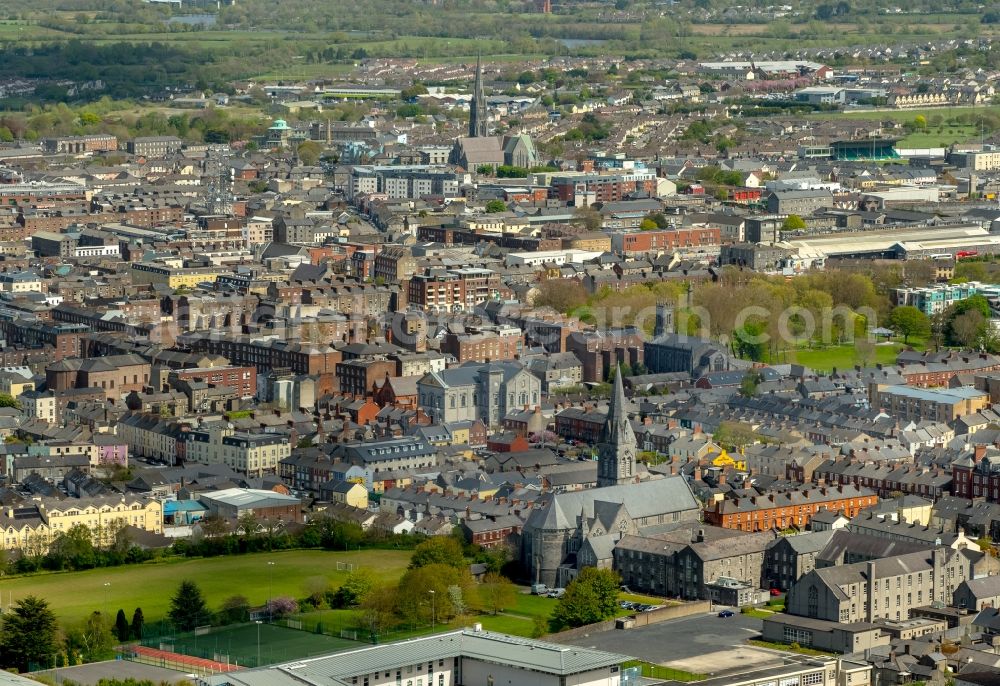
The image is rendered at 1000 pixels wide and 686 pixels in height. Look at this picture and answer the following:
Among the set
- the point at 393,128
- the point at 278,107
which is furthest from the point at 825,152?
the point at 278,107

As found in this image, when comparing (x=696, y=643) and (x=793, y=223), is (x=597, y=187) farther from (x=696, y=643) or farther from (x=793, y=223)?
(x=696, y=643)

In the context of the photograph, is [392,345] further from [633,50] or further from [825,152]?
[633,50]

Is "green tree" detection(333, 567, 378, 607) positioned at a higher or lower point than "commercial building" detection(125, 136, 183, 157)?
higher

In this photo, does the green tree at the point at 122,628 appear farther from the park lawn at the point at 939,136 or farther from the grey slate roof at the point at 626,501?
the park lawn at the point at 939,136

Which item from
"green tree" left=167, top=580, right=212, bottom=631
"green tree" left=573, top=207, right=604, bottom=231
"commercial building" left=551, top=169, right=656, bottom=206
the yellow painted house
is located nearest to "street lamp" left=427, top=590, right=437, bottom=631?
"green tree" left=167, top=580, right=212, bottom=631

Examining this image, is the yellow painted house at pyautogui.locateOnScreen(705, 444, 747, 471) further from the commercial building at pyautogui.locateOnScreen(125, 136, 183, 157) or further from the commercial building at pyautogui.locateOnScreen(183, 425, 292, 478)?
the commercial building at pyautogui.locateOnScreen(125, 136, 183, 157)

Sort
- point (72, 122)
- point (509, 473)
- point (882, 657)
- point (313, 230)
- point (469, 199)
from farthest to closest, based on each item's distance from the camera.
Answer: point (72, 122) < point (469, 199) < point (313, 230) < point (509, 473) < point (882, 657)

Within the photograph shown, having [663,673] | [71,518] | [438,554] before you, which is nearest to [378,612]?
[438,554]
